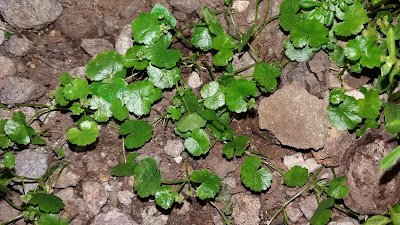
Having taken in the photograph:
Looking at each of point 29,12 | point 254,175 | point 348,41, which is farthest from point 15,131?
point 348,41

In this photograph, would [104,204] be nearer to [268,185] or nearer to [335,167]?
[268,185]

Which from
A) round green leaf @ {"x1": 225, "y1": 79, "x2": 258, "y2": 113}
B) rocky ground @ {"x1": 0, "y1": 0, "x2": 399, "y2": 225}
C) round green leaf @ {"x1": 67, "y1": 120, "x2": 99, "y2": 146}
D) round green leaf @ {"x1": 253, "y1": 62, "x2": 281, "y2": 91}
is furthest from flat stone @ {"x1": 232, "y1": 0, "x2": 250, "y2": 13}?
round green leaf @ {"x1": 67, "y1": 120, "x2": 99, "y2": 146}

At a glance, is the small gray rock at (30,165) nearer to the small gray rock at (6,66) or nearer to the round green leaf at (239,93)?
the small gray rock at (6,66)

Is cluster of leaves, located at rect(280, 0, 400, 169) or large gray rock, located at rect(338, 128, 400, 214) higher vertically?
cluster of leaves, located at rect(280, 0, 400, 169)

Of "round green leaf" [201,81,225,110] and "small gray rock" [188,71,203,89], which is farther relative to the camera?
"small gray rock" [188,71,203,89]

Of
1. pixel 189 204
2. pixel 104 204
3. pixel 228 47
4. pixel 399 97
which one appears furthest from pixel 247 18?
pixel 104 204

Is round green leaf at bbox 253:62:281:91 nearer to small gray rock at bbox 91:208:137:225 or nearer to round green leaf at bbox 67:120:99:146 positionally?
round green leaf at bbox 67:120:99:146
